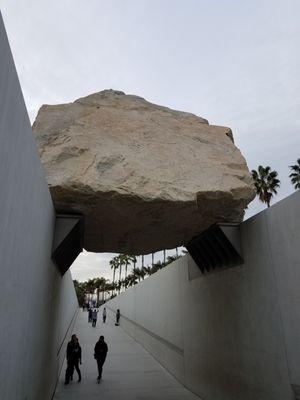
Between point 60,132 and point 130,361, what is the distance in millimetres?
12477

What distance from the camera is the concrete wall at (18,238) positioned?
3010mm

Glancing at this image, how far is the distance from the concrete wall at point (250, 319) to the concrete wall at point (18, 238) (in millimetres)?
3937

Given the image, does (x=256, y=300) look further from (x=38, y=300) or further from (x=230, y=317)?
(x=38, y=300)

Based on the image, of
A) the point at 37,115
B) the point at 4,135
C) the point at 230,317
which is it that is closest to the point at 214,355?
the point at 230,317

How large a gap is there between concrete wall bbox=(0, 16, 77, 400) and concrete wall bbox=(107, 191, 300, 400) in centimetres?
394

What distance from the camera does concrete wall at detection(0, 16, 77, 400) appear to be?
3010 millimetres

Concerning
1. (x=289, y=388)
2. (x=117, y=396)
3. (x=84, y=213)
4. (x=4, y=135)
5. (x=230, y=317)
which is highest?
(x=84, y=213)

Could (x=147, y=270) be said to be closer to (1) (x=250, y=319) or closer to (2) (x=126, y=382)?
(2) (x=126, y=382)

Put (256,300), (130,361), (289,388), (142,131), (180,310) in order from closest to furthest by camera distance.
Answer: (289,388) < (256,300) < (142,131) < (180,310) < (130,361)

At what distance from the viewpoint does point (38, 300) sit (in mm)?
5336

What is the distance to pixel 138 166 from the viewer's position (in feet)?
21.0

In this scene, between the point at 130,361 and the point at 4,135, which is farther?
the point at 130,361

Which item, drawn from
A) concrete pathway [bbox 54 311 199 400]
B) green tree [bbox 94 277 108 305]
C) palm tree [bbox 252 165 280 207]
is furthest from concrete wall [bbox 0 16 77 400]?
green tree [bbox 94 277 108 305]

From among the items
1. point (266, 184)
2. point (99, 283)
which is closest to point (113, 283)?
point (99, 283)
